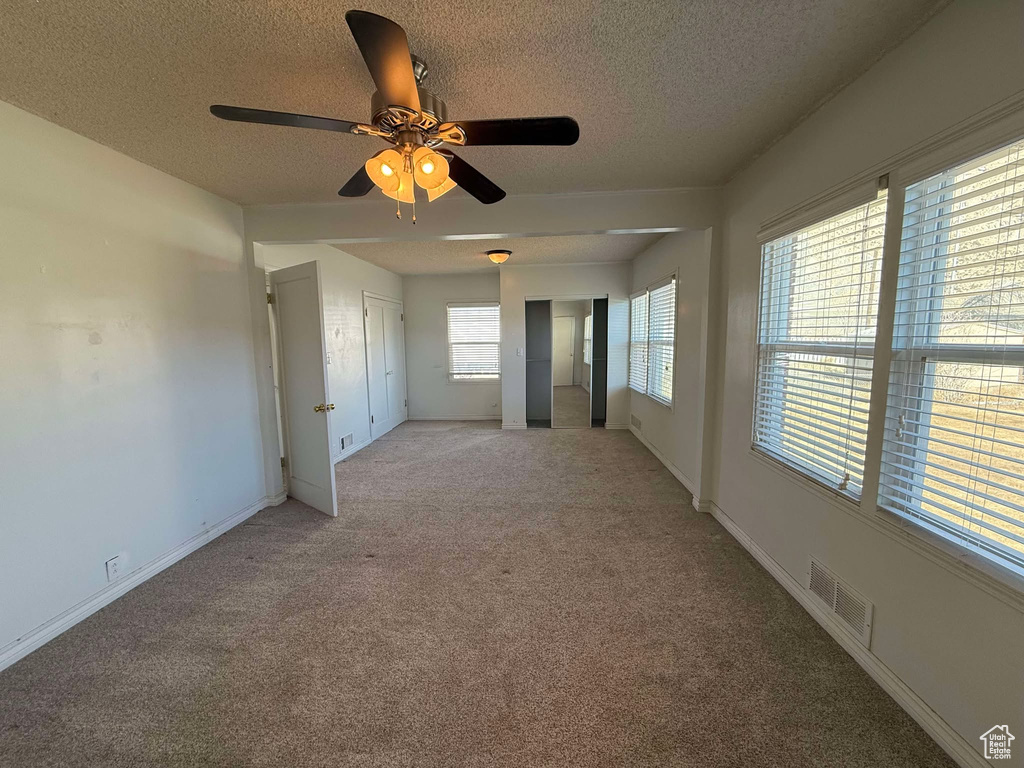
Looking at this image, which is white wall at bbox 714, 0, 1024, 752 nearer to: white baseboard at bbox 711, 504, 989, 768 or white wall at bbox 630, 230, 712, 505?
white baseboard at bbox 711, 504, 989, 768

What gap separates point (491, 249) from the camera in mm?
4633

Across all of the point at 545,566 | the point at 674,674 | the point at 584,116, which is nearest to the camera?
the point at 674,674

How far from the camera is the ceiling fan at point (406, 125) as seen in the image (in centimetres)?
110

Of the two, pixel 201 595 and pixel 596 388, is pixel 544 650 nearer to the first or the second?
pixel 201 595

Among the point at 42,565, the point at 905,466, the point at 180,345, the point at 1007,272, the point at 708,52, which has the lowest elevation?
the point at 42,565

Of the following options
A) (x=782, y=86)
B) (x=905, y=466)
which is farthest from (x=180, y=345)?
(x=905, y=466)

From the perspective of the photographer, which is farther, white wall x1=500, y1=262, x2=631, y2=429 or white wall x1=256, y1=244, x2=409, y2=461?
white wall x1=500, y1=262, x2=631, y2=429

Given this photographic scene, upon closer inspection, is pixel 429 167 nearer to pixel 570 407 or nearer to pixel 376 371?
pixel 376 371

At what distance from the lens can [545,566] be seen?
7.88 feet

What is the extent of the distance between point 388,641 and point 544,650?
74cm

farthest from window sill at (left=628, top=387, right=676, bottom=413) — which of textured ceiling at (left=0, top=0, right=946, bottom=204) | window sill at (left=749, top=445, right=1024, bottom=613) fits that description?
textured ceiling at (left=0, top=0, right=946, bottom=204)

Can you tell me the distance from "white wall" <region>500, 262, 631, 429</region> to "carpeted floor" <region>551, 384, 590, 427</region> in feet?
2.03

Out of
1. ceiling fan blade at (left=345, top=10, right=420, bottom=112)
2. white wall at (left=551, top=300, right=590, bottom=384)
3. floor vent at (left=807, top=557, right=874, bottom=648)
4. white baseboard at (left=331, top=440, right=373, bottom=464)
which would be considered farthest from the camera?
white wall at (left=551, top=300, right=590, bottom=384)

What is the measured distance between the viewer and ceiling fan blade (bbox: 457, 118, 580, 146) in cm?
130
